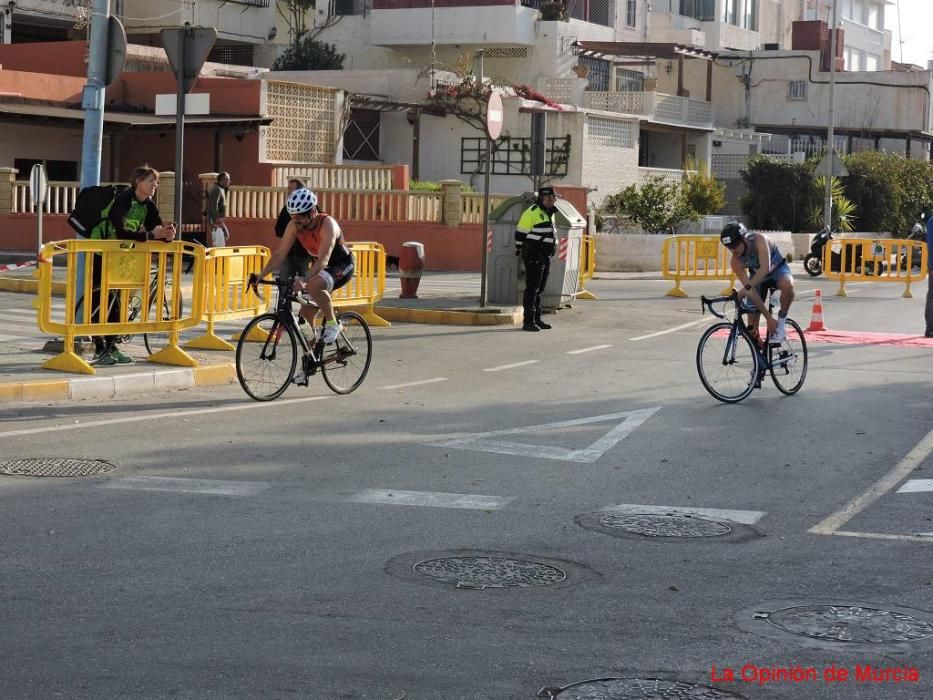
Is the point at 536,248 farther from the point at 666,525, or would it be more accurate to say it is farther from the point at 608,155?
the point at 608,155

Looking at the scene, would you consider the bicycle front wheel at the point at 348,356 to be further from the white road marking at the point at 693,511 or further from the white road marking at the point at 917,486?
the white road marking at the point at 917,486

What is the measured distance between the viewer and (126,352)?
46.1 ft

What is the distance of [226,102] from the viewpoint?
35625mm

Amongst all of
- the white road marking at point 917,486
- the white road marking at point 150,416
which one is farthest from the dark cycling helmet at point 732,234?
the white road marking at point 917,486

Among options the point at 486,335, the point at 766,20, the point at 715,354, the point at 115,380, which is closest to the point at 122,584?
the point at 115,380

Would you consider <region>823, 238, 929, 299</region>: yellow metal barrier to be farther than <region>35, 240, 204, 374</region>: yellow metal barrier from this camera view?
Yes

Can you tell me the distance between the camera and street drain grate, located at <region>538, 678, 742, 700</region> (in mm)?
A: 4770

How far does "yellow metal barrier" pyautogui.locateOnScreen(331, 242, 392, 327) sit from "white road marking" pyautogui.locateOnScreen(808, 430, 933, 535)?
29.6 feet

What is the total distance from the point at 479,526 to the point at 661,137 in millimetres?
46240

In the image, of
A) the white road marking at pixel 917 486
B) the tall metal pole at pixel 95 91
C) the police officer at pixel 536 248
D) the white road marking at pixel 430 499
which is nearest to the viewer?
Answer: the white road marking at pixel 430 499

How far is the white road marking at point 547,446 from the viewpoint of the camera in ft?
32.2

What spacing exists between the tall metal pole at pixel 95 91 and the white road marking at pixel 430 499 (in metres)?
6.64

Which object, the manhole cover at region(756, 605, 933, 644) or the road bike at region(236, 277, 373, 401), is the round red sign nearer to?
the road bike at region(236, 277, 373, 401)

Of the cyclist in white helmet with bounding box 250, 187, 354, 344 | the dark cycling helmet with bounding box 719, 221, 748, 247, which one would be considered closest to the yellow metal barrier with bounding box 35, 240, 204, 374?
the cyclist in white helmet with bounding box 250, 187, 354, 344
